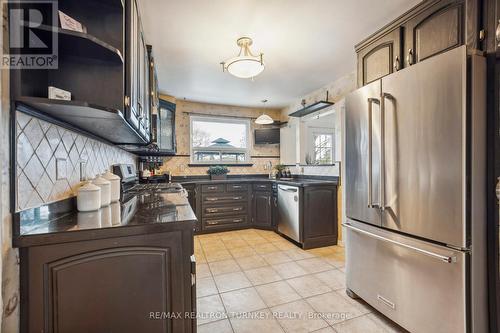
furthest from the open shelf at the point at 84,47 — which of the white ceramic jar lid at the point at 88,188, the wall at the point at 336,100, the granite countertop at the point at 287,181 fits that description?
the wall at the point at 336,100

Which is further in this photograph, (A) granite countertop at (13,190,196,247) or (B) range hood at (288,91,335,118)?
(B) range hood at (288,91,335,118)

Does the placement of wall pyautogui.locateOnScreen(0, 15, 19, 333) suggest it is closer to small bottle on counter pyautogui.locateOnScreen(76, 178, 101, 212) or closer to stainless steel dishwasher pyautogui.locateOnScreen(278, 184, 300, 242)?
small bottle on counter pyautogui.locateOnScreen(76, 178, 101, 212)

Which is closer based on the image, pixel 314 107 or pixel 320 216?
pixel 320 216


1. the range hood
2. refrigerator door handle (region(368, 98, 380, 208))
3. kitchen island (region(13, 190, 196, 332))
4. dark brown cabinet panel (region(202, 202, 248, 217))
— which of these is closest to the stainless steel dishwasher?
dark brown cabinet panel (region(202, 202, 248, 217))

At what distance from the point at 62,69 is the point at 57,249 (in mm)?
812

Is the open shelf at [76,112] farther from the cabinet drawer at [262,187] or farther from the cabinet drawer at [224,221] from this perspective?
the cabinet drawer at [262,187]

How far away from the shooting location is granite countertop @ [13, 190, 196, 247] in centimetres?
79

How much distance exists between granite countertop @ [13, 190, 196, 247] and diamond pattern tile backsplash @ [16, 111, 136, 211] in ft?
0.18

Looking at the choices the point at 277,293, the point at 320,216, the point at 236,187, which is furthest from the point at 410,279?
the point at 236,187

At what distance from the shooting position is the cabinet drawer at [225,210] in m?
3.86

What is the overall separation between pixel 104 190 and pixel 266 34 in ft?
6.34

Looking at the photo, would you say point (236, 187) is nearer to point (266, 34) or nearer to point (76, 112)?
point (266, 34)

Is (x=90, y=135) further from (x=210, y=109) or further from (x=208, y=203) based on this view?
(x=210, y=109)

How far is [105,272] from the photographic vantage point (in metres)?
0.86
